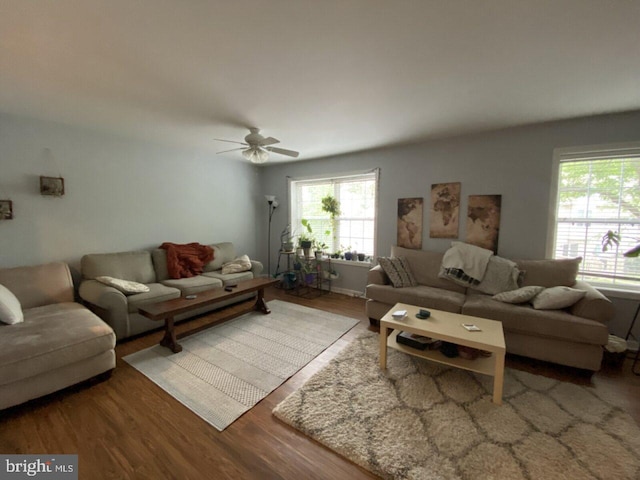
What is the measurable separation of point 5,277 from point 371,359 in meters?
3.59

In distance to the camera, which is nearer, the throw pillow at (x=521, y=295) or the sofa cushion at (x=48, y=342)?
the sofa cushion at (x=48, y=342)

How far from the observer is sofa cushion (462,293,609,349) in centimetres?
207

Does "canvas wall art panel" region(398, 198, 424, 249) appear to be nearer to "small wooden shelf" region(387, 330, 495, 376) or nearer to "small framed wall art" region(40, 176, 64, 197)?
"small wooden shelf" region(387, 330, 495, 376)

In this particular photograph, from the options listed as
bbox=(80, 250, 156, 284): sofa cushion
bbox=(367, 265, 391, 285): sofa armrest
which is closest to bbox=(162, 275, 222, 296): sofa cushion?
bbox=(80, 250, 156, 284): sofa cushion

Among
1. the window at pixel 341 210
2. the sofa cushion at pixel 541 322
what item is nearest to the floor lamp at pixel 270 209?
the window at pixel 341 210

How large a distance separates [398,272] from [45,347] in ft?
10.7

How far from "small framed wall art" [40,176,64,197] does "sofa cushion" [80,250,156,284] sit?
768 millimetres

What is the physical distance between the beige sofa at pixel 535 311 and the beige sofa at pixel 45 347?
2.63 metres

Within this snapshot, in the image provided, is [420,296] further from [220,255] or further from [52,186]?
[52,186]

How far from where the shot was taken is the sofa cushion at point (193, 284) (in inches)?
126

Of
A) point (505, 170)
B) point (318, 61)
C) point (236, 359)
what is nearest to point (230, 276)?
point (236, 359)

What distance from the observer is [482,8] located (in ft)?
4.14

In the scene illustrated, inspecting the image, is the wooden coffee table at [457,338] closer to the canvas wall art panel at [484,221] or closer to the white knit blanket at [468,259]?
the white knit blanket at [468,259]

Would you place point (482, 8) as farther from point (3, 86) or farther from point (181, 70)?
point (3, 86)
